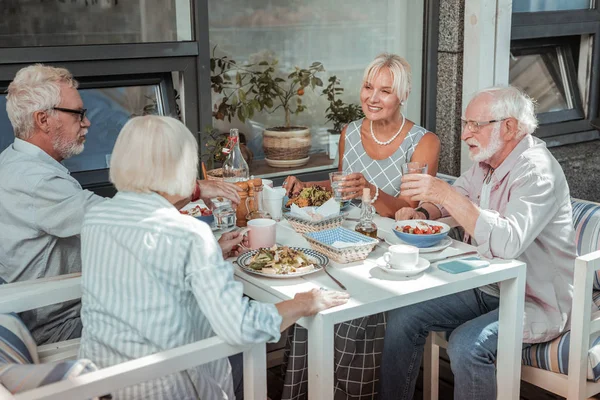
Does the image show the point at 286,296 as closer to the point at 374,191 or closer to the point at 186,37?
the point at 374,191

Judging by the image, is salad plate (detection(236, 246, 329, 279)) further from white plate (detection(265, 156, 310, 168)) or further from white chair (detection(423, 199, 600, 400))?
white plate (detection(265, 156, 310, 168))

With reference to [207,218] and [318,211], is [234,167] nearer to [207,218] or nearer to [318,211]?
[207,218]

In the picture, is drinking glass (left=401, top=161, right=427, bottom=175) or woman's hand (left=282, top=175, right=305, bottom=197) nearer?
drinking glass (left=401, top=161, right=427, bottom=175)

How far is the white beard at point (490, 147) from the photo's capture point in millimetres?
2467

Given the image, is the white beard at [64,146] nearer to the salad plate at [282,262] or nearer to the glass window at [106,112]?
the salad plate at [282,262]

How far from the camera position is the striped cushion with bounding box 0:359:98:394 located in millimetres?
1528

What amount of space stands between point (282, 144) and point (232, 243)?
1646 mm

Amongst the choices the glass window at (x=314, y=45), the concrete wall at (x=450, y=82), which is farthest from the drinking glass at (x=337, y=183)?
the concrete wall at (x=450, y=82)

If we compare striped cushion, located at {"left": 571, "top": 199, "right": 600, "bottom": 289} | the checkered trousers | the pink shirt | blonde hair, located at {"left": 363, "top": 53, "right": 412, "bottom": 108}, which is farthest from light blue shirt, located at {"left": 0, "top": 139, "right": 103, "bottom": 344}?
striped cushion, located at {"left": 571, "top": 199, "right": 600, "bottom": 289}

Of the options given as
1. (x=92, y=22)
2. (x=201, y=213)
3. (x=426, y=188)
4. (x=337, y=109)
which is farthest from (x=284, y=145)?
(x=426, y=188)

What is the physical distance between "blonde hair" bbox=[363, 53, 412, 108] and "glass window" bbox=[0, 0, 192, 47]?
86cm

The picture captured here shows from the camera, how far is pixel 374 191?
278cm

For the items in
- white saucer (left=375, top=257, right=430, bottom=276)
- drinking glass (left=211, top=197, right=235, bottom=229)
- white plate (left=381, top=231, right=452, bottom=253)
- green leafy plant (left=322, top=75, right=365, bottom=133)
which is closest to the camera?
white saucer (left=375, top=257, right=430, bottom=276)

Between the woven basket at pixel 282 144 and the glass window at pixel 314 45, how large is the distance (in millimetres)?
23
